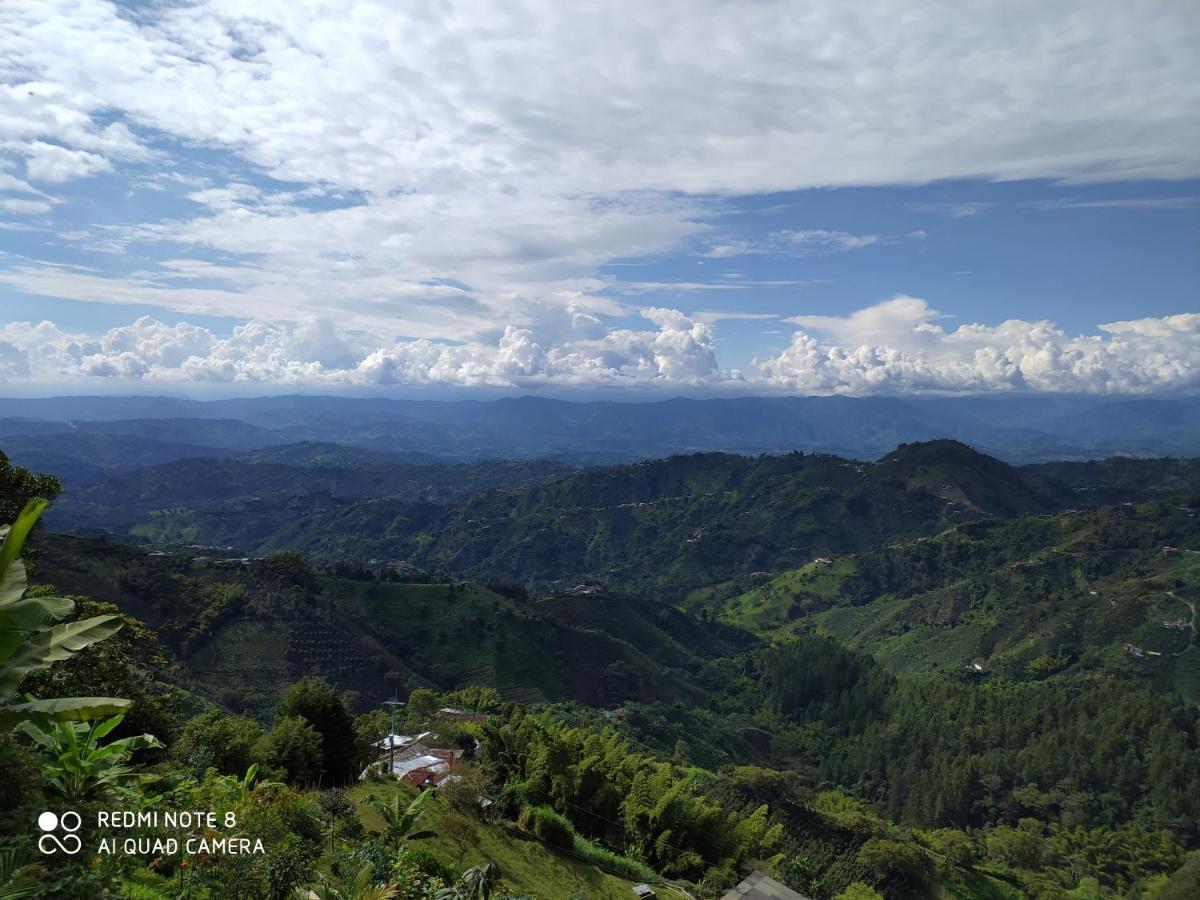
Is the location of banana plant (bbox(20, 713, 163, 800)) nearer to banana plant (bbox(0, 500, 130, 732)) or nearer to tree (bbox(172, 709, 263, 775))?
banana plant (bbox(0, 500, 130, 732))

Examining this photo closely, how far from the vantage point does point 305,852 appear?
37.9ft

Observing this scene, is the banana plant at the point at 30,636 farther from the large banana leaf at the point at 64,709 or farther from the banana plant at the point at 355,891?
the banana plant at the point at 355,891

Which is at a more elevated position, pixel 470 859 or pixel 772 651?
pixel 470 859

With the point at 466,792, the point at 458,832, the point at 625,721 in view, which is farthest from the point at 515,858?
the point at 625,721

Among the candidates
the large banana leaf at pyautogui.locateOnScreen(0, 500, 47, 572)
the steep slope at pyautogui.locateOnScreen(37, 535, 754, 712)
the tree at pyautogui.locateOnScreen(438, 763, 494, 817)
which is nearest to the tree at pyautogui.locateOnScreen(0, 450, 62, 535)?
the tree at pyautogui.locateOnScreen(438, 763, 494, 817)

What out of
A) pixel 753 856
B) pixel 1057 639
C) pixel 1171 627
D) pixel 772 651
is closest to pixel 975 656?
pixel 1057 639

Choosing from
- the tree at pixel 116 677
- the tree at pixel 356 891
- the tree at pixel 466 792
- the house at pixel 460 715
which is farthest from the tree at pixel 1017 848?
the tree at pixel 356 891

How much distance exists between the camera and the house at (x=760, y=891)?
87.5 ft

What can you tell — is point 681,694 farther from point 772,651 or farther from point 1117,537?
point 1117,537

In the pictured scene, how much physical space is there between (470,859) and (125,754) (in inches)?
562

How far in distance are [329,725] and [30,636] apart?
874 inches

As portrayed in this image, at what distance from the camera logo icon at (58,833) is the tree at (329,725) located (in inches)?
747

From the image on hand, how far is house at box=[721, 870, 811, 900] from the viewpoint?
26.7 m

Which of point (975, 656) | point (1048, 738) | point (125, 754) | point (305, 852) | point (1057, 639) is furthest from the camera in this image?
point (975, 656)
